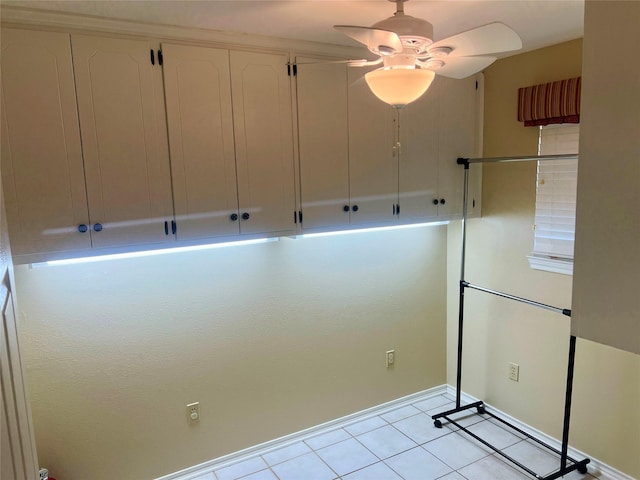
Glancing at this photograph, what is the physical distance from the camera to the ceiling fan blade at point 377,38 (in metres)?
1.42

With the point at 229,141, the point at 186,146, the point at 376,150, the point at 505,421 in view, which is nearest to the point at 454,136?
the point at 376,150

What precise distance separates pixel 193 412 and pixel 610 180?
249 centimetres

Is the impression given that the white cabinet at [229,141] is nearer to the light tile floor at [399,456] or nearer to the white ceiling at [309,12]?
the white ceiling at [309,12]

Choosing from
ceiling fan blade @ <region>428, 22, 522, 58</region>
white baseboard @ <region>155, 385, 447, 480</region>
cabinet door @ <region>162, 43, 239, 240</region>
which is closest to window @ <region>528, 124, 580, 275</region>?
ceiling fan blade @ <region>428, 22, 522, 58</region>

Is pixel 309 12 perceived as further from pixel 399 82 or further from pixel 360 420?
pixel 360 420

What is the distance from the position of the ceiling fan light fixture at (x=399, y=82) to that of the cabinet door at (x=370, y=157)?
0.93 m

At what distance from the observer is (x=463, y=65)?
1835mm

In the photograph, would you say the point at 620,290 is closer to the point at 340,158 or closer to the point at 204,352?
the point at 340,158

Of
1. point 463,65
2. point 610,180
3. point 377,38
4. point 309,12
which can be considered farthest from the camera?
point 309,12

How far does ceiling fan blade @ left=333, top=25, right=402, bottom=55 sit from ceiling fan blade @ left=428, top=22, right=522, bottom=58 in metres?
0.20

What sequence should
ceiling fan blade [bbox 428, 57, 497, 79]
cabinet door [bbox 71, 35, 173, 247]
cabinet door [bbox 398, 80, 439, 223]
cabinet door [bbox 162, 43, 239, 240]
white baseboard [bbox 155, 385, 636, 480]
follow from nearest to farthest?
1. ceiling fan blade [bbox 428, 57, 497, 79]
2. cabinet door [bbox 71, 35, 173, 247]
3. cabinet door [bbox 162, 43, 239, 240]
4. white baseboard [bbox 155, 385, 636, 480]
5. cabinet door [bbox 398, 80, 439, 223]

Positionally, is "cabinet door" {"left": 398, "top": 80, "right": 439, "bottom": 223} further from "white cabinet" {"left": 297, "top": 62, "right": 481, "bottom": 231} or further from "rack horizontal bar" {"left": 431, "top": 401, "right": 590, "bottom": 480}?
"rack horizontal bar" {"left": 431, "top": 401, "right": 590, "bottom": 480}

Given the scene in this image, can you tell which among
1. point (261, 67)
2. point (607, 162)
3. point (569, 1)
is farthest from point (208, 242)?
point (569, 1)

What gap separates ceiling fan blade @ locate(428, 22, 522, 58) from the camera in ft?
4.76
